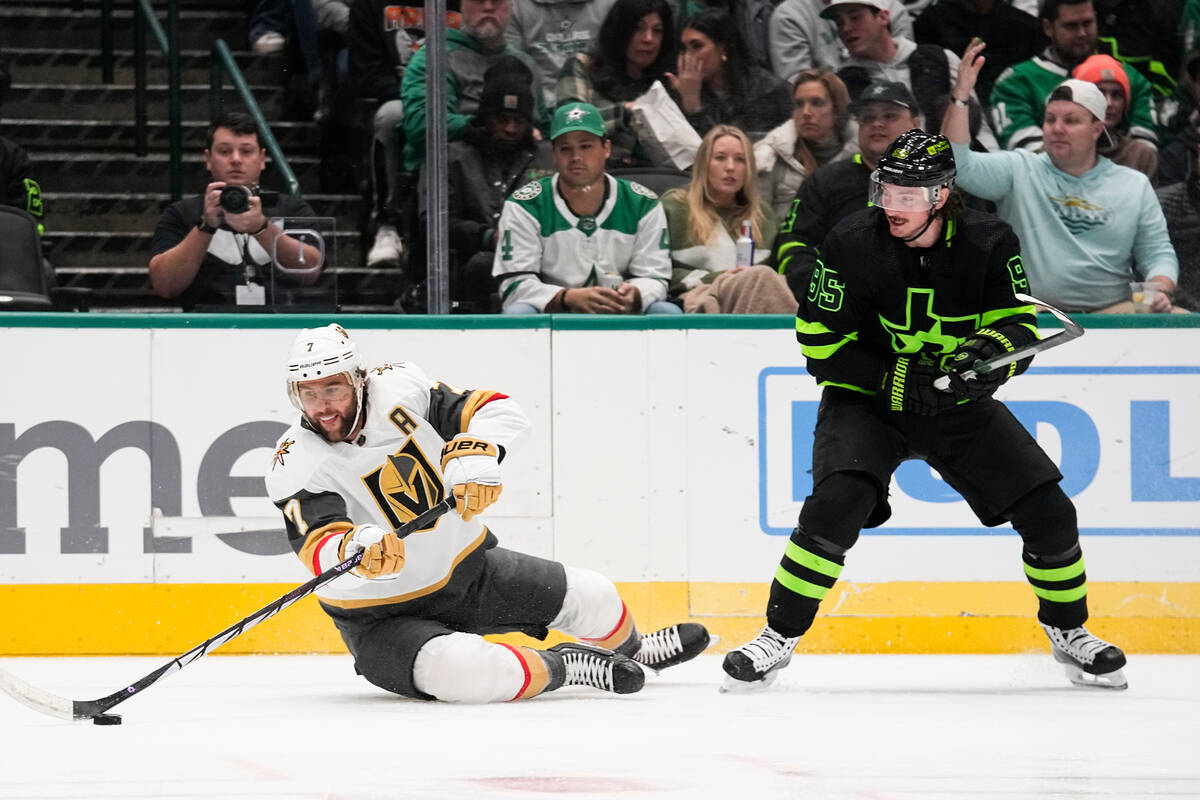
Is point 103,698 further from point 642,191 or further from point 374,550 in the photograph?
point 642,191

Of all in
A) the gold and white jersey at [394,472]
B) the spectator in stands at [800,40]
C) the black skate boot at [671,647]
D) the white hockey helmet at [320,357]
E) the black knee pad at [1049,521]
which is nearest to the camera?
the white hockey helmet at [320,357]

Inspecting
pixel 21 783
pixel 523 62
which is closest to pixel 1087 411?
pixel 523 62

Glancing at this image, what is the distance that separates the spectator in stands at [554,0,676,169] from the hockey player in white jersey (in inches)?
62.6

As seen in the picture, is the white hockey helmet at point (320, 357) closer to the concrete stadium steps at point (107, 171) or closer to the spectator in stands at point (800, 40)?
the concrete stadium steps at point (107, 171)

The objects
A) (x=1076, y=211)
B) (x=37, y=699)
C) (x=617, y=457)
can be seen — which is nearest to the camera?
(x=37, y=699)

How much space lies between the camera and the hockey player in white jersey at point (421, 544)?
366cm

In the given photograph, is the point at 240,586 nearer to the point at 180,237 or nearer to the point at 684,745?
the point at 180,237

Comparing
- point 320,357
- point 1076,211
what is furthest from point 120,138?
point 1076,211

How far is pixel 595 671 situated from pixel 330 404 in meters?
0.91

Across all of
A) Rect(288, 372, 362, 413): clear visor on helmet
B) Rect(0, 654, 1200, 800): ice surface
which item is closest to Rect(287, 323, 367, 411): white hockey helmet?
Rect(288, 372, 362, 413): clear visor on helmet

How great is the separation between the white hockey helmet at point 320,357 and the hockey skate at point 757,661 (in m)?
1.14

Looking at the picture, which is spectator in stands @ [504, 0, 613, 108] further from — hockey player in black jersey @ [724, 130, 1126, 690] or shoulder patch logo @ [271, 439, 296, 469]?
shoulder patch logo @ [271, 439, 296, 469]

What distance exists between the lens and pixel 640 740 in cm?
323

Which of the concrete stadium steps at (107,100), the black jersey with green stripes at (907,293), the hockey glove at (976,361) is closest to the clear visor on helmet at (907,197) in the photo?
the black jersey with green stripes at (907,293)
